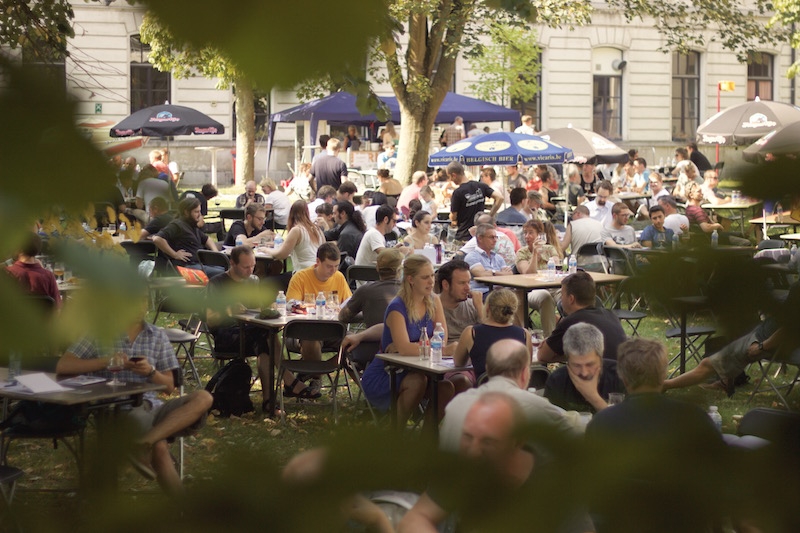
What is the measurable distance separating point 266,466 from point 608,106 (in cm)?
3675

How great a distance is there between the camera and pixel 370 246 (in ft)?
35.1

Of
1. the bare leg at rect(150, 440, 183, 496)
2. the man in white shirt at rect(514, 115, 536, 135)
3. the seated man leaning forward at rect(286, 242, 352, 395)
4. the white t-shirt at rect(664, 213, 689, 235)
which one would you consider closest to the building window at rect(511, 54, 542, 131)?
the man in white shirt at rect(514, 115, 536, 135)

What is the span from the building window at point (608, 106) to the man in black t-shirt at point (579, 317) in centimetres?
3004

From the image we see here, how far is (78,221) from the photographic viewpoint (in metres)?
0.60

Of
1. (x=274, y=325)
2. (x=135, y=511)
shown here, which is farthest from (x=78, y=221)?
(x=274, y=325)

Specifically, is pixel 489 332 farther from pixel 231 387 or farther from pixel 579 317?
pixel 231 387

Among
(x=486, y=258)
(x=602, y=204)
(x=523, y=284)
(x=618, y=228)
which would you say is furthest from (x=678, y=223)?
(x=602, y=204)

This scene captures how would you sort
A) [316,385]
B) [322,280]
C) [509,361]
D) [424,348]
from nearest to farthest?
1. [509,361]
2. [424,348]
3. [316,385]
4. [322,280]

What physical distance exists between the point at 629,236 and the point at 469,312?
3605mm

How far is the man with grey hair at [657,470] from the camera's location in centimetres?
58

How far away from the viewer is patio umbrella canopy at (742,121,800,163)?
0.63 m

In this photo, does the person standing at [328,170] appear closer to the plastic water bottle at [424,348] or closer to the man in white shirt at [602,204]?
the man in white shirt at [602,204]

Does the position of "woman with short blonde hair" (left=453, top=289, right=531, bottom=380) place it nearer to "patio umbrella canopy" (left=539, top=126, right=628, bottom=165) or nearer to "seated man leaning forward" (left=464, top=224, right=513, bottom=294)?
"seated man leaning forward" (left=464, top=224, right=513, bottom=294)

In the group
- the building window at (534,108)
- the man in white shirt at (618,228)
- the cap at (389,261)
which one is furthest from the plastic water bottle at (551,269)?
the building window at (534,108)
